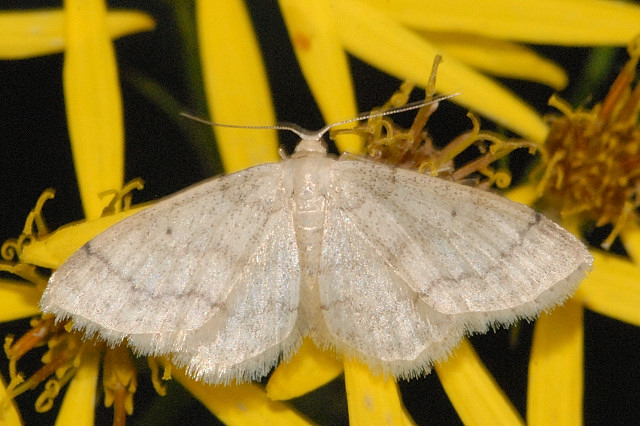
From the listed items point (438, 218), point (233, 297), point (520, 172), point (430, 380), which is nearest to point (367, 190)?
point (438, 218)

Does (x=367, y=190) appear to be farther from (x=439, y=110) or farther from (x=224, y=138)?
(x=439, y=110)

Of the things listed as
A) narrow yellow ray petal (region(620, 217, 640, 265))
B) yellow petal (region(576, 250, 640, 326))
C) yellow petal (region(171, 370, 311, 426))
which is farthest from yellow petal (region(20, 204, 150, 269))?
narrow yellow ray petal (region(620, 217, 640, 265))

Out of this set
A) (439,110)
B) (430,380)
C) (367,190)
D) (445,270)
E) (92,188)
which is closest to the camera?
(445,270)

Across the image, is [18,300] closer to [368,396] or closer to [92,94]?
[92,94]

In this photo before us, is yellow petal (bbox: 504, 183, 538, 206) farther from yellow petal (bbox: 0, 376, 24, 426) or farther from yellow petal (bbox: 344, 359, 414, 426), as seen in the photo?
yellow petal (bbox: 0, 376, 24, 426)

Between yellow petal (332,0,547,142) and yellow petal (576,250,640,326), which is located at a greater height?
yellow petal (332,0,547,142)

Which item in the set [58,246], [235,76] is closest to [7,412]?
[58,246]

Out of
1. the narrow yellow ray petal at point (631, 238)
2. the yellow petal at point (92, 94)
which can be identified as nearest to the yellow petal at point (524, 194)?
the narrow yellow ray petal at point (631, 238)
